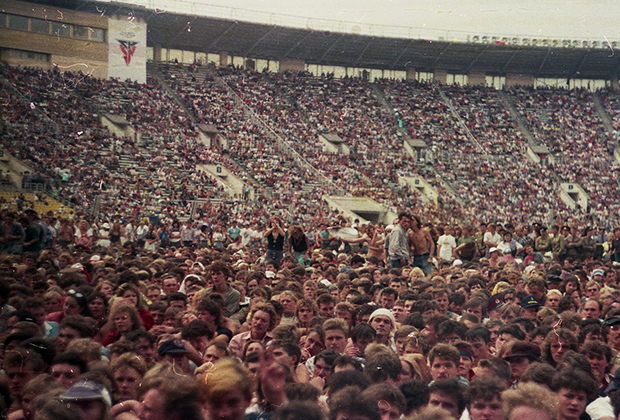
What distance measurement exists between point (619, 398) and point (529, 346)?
153 cm

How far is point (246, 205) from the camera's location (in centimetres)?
3209

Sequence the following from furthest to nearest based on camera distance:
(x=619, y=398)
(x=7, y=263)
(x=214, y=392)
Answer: (x=7, y=263)
(x=619, y=398)
(x=214, y=392)

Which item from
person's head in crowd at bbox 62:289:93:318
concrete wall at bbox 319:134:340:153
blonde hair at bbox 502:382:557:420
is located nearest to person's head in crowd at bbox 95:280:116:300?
person's head in crowd at bbox 62:289:93:318

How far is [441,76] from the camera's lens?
176ft

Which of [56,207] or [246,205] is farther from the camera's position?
[246,205]

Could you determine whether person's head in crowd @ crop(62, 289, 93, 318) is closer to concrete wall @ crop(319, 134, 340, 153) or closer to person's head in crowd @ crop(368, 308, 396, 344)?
person's head in crowd @ crop(368, 308, 396, 344)

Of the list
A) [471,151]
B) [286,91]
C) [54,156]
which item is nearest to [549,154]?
[471,151]

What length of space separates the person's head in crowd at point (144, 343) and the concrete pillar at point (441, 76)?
48.5m

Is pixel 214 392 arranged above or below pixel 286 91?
below

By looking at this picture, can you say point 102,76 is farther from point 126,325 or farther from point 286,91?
point 126,325

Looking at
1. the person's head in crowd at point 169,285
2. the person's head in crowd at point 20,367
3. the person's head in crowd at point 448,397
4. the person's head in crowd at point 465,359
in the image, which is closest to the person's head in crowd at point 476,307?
the person's head in crowd at point 465,359

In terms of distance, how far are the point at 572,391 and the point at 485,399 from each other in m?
0.77

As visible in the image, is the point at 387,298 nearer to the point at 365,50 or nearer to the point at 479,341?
the point at 479,341

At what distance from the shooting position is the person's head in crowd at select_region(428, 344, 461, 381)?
6391 mm
